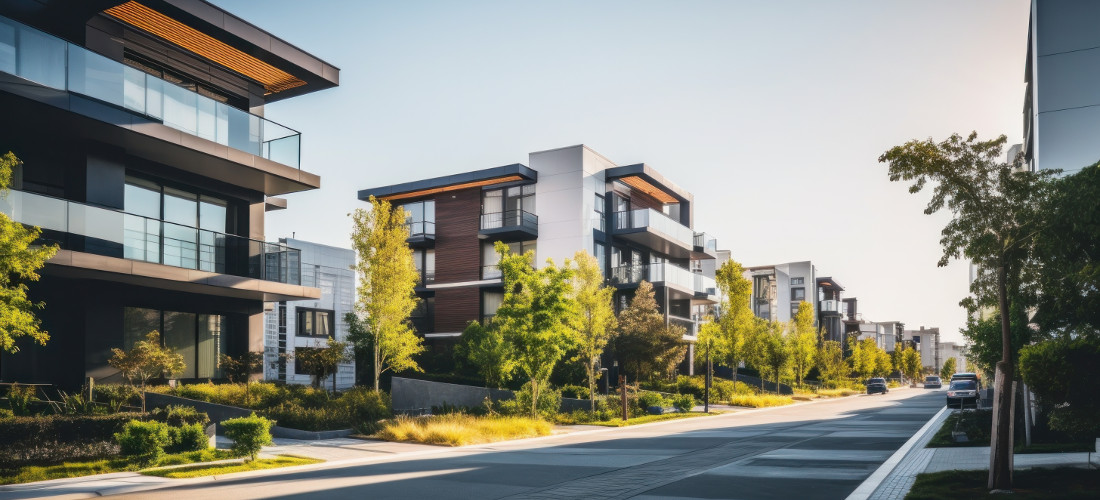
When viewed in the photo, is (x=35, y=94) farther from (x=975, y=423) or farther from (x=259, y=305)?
(x=975, y=423)

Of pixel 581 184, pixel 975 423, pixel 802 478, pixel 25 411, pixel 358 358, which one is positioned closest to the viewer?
pixel 802 478

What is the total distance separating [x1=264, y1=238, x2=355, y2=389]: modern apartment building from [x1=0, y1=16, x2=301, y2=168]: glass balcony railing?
21.4 metres

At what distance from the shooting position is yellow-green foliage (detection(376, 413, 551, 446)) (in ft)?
67.5

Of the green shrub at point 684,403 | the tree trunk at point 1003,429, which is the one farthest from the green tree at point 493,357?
the tree trunk at point 1003,429

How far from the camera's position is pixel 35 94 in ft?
53.6

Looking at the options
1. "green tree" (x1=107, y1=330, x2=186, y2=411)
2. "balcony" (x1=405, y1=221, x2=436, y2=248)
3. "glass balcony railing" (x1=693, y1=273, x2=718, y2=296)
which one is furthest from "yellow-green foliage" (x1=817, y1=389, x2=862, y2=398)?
"green tree" (x1=107, y1=330, x2=186, y2=411)

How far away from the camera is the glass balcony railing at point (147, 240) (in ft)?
56.7

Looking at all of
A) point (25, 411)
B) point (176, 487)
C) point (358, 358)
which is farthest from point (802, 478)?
point (358, 358)

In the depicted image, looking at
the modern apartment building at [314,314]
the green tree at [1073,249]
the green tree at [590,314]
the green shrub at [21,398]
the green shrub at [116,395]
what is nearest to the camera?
the green tree at [1073,249]

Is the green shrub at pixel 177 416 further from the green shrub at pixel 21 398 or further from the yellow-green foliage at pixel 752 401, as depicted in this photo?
the yellow-green foliage at pixel 752 401

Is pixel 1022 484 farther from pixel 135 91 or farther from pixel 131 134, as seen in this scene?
pixel 135 91

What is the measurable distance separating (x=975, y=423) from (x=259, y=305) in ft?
74.1

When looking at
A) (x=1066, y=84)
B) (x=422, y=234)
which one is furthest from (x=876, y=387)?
(x=1066, y=84)

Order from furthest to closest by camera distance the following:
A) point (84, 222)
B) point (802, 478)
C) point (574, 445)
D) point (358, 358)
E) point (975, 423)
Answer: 1. point (358, 358)
2. point (975, 423)
3. point (574, 445)
4. point (84, 222)
5. point (802, 478)
